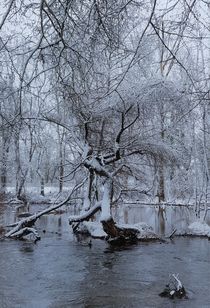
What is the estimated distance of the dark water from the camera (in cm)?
813

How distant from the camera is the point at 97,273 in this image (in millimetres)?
10352

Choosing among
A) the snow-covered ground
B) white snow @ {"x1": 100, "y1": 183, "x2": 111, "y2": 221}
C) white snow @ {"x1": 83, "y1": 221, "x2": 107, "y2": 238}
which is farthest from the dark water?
the snow-covered ground

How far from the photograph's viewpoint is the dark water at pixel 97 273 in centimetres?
813

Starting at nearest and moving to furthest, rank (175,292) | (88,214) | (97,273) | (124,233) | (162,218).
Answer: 1. (175,292)
2. (97,273)
3. (124,233)
4. (88,214)
5. (162,218)

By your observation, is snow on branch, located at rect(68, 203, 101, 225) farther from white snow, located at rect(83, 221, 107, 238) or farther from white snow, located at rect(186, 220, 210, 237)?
white snow, located at rect(186, 220, 210, 237)

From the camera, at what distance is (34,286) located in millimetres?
9102

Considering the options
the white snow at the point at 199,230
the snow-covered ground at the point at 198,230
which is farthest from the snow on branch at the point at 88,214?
the white snow at the point at 199,230

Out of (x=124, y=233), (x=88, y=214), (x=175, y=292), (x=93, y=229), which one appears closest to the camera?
(x=175, y=292)

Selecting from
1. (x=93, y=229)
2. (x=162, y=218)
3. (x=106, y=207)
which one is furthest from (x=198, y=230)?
(x=162, y=218)

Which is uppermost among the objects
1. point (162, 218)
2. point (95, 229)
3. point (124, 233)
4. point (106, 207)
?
point (106, 207)

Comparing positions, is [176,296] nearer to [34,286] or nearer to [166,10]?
[34,286]

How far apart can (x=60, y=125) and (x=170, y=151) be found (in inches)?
196

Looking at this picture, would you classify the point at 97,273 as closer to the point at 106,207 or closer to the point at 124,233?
the point at 124,233

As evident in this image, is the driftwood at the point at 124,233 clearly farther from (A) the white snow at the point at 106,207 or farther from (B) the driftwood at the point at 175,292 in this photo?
(B) the driftwood at the point at 175,292
